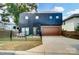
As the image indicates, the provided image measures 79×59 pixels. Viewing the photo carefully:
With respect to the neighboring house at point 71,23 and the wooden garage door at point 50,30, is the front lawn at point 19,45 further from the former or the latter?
the neighboring house at point 71,23

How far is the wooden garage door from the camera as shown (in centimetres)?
335

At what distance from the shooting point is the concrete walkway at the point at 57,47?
331 cm

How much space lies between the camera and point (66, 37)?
3.36 metres

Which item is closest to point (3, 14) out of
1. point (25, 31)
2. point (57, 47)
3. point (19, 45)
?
point (25, 31)

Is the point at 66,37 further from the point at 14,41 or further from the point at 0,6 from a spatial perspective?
the point at 0,6

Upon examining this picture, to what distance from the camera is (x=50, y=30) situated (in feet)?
11.0

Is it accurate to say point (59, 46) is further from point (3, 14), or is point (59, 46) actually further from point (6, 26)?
point (3, 14)

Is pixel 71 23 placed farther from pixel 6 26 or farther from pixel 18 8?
pixel 6 26

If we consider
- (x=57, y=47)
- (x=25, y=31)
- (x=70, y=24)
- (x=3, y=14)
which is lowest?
(x=57, y=47)

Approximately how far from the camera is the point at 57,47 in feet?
10.9

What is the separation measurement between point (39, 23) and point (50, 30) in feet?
0.72

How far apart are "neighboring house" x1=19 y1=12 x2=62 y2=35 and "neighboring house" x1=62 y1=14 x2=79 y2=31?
0.09m

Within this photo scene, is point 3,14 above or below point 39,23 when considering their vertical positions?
above

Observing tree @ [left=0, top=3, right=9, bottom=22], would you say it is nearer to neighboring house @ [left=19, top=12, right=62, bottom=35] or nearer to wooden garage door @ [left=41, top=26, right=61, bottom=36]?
neighboring house @ [left=19, top=12, right=62, bottom=35]
